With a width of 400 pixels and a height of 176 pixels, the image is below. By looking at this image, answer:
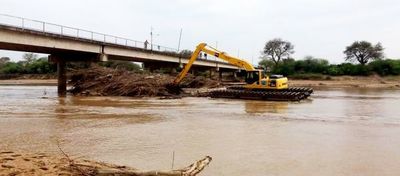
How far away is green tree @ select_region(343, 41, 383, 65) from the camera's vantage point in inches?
3878

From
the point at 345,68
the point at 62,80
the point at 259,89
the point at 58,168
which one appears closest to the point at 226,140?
the point at 58,168

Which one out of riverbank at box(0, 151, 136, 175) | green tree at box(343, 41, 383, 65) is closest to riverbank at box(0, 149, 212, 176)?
riverbank at box(0, 151, 136, 175)

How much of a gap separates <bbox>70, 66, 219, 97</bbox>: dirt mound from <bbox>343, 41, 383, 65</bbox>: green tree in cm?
7532

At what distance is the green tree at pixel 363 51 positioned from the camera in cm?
9850

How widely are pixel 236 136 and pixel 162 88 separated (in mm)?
22441

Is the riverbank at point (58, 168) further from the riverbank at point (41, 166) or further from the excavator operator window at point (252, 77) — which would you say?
the excavator operator window at point (252, 77)

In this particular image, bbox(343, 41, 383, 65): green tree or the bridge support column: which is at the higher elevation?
bbox(343, 41, 383, 65): green tree

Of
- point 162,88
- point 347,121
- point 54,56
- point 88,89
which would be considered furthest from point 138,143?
point 54,56

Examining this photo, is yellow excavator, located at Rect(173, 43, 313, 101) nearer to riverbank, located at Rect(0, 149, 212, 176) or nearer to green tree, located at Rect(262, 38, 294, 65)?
riverbank, located at Rect(0, 149, 212, 176)

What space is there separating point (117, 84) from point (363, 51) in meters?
80.2

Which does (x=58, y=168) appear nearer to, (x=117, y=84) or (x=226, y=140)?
(x=226, y=140)

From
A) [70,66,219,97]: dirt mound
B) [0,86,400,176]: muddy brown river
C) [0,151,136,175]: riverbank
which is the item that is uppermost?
[70,66,219,97]: dirt mound

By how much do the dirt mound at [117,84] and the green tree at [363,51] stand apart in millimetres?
75320

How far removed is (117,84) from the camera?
35.1 m
